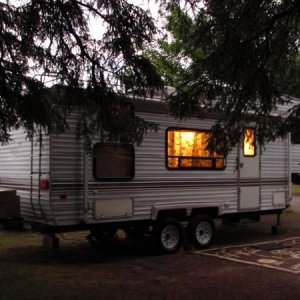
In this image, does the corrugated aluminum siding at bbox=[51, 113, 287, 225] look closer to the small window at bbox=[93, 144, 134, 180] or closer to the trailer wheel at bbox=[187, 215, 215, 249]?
the small window at bbox=[93, 144, 134, 180]

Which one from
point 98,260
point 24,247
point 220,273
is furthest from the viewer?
point 24,247

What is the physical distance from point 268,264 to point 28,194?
4.11 meters

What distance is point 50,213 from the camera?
815 cm

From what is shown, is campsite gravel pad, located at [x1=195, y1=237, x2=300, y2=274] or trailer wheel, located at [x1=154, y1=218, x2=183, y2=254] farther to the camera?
trailer wheel, located at [x1=154, y1=218, x2=183, y2=254]

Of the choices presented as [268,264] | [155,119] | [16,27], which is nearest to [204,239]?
[268,264]

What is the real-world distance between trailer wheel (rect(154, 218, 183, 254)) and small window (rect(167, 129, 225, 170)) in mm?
1049

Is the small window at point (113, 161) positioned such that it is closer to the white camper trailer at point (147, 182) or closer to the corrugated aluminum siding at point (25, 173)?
the white camper trailer at point (147, 182)

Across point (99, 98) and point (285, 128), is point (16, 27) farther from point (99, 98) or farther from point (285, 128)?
point (285, 128)

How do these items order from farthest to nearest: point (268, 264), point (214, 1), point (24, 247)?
point (24, 247), point (268, 264), point (214, 1)

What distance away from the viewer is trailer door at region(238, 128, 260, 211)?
35.5 ft

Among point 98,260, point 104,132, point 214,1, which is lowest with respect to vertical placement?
point 98,260

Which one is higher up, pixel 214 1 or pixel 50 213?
pixel 214 1

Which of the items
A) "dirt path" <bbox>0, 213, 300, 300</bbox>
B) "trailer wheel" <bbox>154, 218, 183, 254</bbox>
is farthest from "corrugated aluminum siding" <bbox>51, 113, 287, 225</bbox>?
"dirt path" <bbox>0, 213, 300, 300</bbox>

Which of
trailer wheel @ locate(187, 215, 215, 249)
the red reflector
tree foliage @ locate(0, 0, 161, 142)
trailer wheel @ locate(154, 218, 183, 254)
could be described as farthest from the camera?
trailer wheel @ locate(187, 215, 215, 249)
